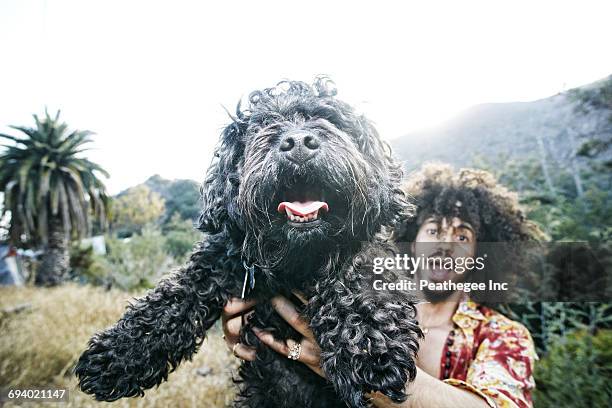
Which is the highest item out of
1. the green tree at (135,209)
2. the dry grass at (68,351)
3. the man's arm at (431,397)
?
the green tree at (135,209)

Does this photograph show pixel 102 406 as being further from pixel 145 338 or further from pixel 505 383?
pixel 505 383

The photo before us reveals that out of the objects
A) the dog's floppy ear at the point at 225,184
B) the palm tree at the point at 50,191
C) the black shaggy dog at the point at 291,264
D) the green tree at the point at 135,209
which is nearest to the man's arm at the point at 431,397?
the black shaggy dog at the point at 291,264

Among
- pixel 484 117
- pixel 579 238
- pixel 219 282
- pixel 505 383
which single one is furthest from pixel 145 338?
pixel 484 117

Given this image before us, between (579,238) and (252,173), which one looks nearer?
(252,173)

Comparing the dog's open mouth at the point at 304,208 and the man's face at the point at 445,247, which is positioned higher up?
the dog's open mouth at the point at 304,208

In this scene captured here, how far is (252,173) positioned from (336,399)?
781mm

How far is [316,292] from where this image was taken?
Answer: 114cm

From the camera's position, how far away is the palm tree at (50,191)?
224cm

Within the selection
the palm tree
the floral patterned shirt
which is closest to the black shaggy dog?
the floral patterned shirt

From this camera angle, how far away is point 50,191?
2.60 m

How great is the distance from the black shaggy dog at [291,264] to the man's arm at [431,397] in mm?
183

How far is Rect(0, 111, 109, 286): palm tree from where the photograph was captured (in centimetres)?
224

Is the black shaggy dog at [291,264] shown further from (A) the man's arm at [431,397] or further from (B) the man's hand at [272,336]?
(A) the man's arm at [431,397]

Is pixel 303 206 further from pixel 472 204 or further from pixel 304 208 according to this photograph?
pixel 472 204
